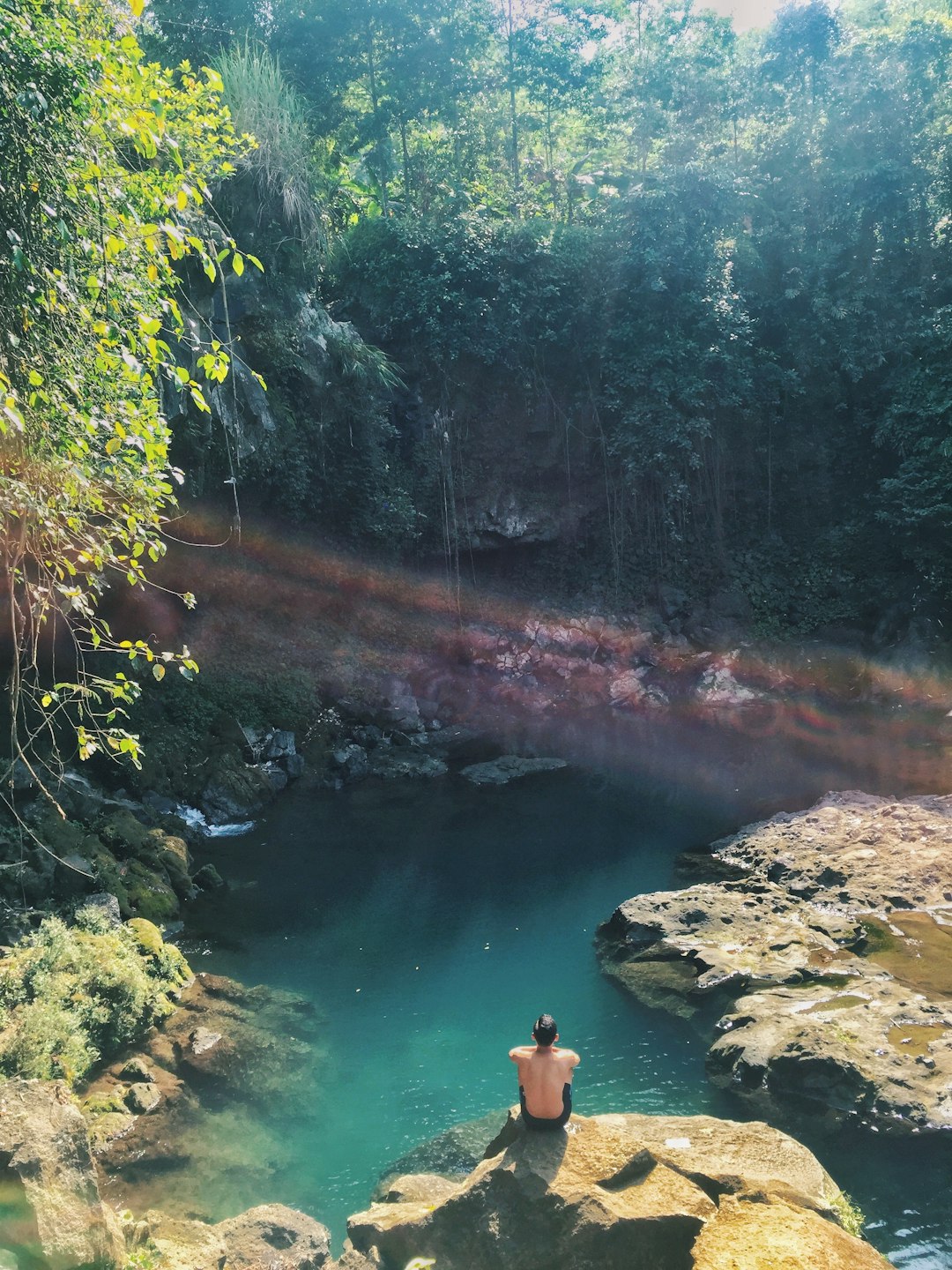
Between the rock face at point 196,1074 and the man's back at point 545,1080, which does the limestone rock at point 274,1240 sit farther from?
the man's back at point 545,1080

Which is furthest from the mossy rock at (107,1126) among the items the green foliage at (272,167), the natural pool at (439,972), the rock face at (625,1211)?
the green foliage at (272,167)

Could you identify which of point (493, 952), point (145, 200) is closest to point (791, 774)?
point (493, 952)

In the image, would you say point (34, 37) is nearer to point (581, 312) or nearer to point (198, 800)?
point (198, 800)

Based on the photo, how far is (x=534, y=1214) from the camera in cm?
440

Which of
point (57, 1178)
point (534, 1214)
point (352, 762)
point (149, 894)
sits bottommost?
point (352, 762)

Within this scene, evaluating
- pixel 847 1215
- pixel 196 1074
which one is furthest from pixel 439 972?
pixel 847 1215

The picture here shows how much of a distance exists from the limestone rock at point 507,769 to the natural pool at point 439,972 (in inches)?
15.6

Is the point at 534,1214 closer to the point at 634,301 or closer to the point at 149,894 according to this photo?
the point at 149,894

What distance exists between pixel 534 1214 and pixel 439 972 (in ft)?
16.6

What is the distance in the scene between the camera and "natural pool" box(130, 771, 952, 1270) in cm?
609

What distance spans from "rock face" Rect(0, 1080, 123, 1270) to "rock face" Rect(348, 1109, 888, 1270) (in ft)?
4.71

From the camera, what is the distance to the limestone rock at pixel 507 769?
16.7 metres

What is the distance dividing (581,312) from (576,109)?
649 centimetres

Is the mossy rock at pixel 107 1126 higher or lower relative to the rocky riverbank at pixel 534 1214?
lower
